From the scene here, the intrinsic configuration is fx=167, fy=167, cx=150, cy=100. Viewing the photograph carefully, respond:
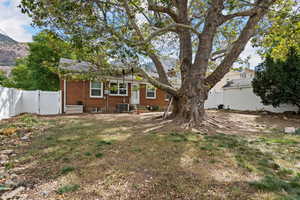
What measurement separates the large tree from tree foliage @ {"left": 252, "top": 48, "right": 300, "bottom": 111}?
10.0ft

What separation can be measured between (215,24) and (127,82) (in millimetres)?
9035

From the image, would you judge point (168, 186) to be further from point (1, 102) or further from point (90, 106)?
point (90, 106)

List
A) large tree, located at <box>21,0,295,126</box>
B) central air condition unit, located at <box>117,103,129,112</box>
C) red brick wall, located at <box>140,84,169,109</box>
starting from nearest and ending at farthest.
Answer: large tree, located at <box>21,0,295,126</box> → central air condition unit, located at <box>117,103,129,112</box> → red brick wall, located at <box>140,84,169,109</box>

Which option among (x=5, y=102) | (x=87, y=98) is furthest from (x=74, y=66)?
(x=5, y=102)

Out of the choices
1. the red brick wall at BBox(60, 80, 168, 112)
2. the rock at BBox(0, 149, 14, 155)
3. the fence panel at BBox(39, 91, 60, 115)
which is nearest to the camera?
the rock at BBox(0, 149, 14, 155)

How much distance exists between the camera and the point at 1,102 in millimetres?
7574

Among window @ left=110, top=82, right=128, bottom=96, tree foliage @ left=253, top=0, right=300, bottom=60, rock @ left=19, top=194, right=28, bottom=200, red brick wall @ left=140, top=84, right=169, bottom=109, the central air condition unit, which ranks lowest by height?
rock @ left=19, top=194, right=28, bottom=200

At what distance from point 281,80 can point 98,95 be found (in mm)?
11994

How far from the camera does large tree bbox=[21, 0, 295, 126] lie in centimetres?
506

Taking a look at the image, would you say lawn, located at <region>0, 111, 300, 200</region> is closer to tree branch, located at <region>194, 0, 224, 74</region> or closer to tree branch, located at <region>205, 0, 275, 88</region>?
tree branch, located at <region>205, 0, 275, 88</region>

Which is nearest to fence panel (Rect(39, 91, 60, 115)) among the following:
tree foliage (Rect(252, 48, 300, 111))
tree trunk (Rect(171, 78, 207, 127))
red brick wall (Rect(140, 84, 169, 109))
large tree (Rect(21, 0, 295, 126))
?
red brick wall (Rect(140, 84, 169, 109))

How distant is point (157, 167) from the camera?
2.96 m

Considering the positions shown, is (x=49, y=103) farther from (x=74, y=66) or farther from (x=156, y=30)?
(x=156, y=30)

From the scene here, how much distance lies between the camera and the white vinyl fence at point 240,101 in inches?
472
